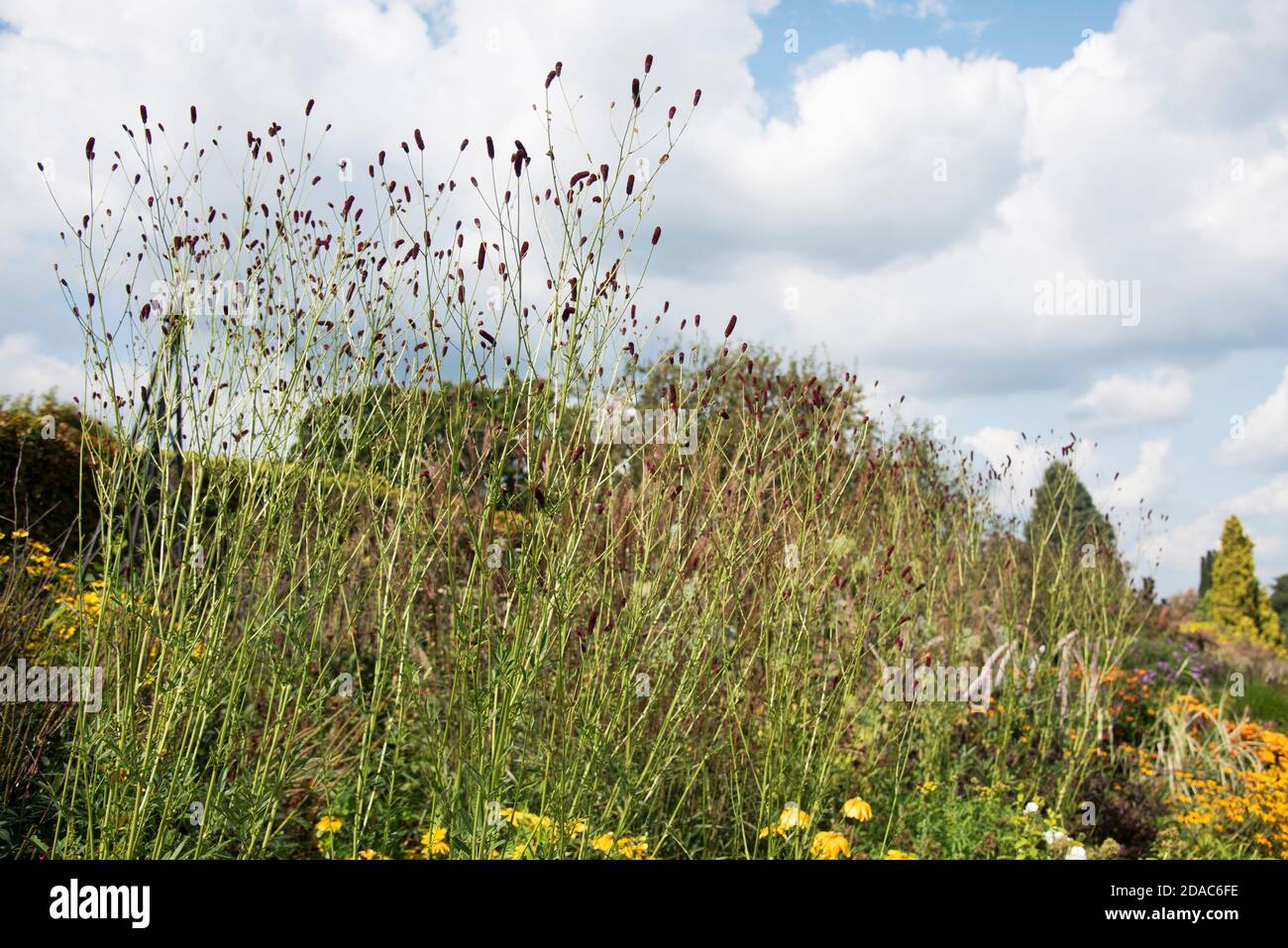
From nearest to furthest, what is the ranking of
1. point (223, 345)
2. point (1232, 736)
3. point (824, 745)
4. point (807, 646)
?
1. point (223, 345)
2. point (807, 646)
3. point (824, 745)
4. point (1232, 736)

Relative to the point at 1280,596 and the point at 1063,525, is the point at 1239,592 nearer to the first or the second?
the point at 1280,596

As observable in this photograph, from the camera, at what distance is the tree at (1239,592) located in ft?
80.8

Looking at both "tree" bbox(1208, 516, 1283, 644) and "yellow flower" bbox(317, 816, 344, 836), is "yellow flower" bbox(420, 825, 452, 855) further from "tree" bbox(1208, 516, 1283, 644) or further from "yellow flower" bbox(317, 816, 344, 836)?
"tree" bbox(1208, 516, 1283, 644)

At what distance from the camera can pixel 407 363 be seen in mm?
3623

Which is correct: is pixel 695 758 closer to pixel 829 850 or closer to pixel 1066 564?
pixel 829 850

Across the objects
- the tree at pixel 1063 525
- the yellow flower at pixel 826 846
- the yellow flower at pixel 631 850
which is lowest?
the yellow flower at pixel 826 846

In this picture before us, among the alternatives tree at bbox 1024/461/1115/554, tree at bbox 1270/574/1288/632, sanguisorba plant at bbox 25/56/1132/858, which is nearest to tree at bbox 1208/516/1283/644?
tree at bbox 1270/574/1288/632

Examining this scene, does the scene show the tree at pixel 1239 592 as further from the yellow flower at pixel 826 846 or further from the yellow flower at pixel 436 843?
the yellow flower at pixel 436 843

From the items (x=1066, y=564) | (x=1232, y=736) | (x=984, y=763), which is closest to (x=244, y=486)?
(x=984, y=763)

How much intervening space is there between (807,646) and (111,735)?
2.50 metres

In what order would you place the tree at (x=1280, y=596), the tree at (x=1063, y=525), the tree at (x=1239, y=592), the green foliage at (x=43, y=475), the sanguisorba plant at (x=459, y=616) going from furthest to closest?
the tree at (x=1280, y=596) < the tree at (x=1239, y=592) < the green foliage at (x=43, y=475) < the tree at (x=1063, y=525) < the sanguisorba plant at (x=459, y=616)

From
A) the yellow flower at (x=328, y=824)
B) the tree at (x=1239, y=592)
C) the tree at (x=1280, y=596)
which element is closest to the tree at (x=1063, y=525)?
the yellow flower at (x=328, y=824)

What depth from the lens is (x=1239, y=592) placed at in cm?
2484

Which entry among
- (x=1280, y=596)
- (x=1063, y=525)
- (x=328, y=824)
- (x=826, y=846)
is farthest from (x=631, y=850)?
(x=1280, y=596)
